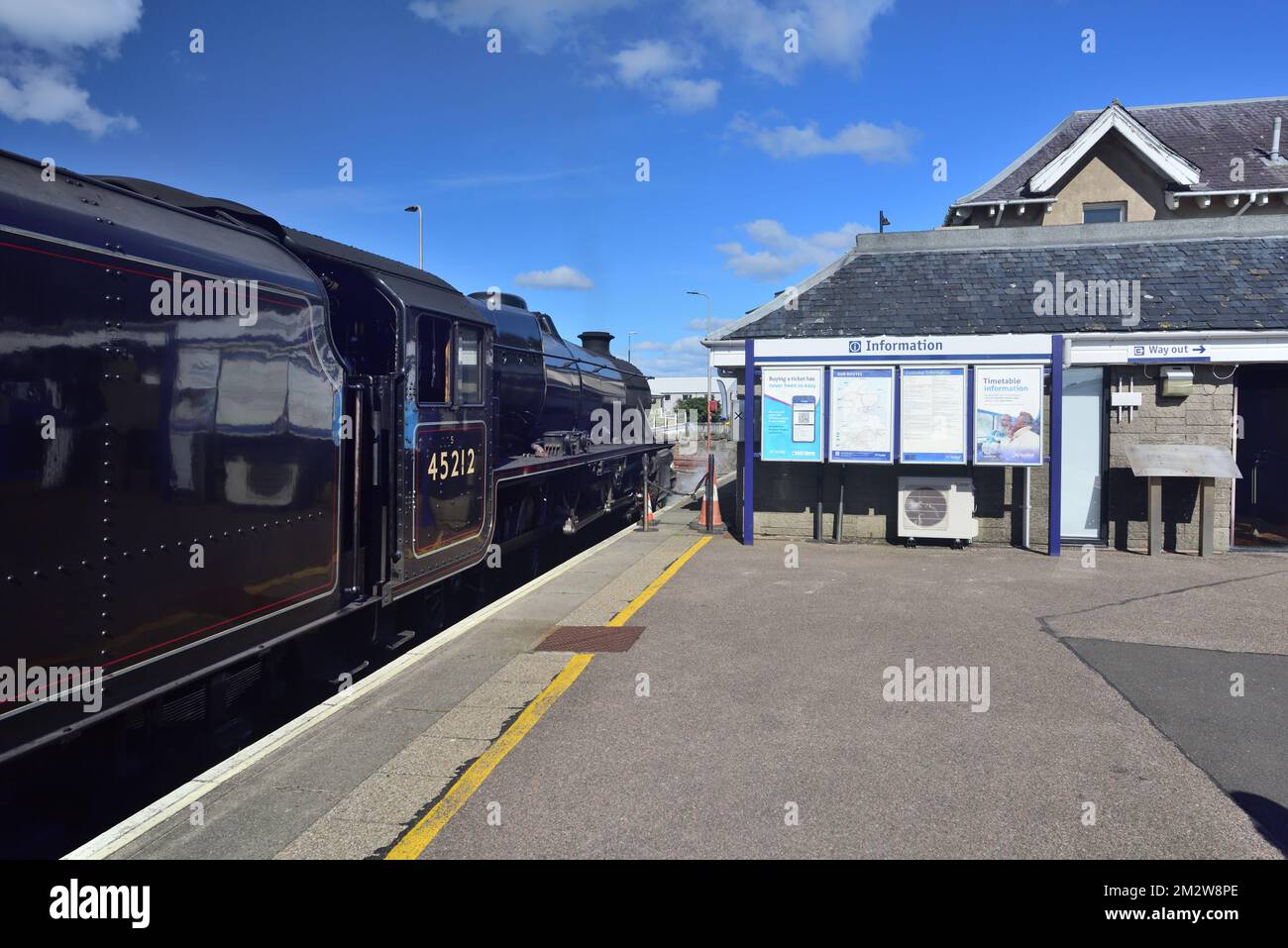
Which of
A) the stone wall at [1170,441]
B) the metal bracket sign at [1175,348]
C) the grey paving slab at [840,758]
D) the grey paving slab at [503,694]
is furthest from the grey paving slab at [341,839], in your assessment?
the stone wall at [1170,441]

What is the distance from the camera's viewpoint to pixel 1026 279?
41.5 feet

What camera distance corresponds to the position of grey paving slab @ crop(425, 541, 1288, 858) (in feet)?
12.8

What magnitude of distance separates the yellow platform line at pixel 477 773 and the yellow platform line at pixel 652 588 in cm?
151

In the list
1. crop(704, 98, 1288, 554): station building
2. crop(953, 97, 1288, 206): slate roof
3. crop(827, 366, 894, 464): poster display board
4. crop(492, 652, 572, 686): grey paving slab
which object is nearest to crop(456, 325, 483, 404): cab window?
crop(492, 652, 572, 686): grey paving slab

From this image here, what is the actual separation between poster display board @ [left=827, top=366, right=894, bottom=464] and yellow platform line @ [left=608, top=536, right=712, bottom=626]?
237 centimetres

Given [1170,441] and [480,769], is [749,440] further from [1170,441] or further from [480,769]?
[480,769]

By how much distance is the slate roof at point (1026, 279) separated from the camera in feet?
38.0

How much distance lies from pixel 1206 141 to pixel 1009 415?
14.2 metres

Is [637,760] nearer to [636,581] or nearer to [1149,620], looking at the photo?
[636,581]

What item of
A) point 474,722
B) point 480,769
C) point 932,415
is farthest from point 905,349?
point 480,769

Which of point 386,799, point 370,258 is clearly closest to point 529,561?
point 370,258
